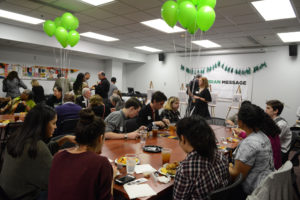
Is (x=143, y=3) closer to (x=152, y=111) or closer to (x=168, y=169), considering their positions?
(x=152, y=111)

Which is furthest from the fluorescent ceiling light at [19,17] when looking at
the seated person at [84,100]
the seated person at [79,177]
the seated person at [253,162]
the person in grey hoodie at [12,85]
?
the seated person at [253,162]

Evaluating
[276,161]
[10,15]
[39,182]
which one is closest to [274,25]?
[276,161]

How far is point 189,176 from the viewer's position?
1.17m

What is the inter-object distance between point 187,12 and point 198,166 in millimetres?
2297

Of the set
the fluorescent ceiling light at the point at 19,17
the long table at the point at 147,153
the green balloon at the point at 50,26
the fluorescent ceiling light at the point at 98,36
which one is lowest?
the long table at the point at 147,153

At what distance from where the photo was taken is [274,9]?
371 centimetres

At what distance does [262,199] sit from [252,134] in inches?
22.3

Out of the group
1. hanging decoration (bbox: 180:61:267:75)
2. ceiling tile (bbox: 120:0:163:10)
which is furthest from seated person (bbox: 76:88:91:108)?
hanging decoration (bbox: 180:61:267:75)

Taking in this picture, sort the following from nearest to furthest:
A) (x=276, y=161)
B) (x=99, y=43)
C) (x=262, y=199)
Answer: (x=262, y=199)
(x=276, y=161)
(x=99, y=43)

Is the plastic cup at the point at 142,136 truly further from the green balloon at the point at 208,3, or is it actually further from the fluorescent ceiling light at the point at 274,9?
the fluorescent ceiling light at the point at 274,9

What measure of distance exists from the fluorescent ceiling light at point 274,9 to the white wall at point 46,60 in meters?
6.60

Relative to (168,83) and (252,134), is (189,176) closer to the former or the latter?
(252,134)

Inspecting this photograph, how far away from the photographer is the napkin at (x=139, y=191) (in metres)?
1.21

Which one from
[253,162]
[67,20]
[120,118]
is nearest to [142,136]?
[120,118]
